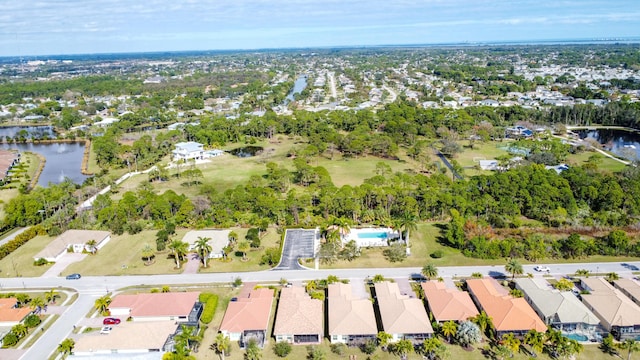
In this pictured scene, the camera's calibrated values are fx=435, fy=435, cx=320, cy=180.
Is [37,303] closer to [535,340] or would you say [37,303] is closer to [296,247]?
[296,247]

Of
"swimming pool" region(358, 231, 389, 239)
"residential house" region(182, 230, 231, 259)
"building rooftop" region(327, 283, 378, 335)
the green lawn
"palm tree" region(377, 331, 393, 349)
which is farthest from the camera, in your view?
"swimming pool" region(358, 231, 389, 239)

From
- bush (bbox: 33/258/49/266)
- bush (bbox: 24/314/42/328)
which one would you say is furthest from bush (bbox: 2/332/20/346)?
bush (bbox: 33/258/49/266)

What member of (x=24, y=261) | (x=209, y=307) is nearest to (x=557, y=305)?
(x=209, y=307)

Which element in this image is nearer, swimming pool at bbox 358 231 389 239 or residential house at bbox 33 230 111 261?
residential house at bbox 33 230 111 261

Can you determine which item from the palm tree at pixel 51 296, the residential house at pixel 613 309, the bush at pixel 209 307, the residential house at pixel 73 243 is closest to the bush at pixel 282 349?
the bush at pixel 209 307

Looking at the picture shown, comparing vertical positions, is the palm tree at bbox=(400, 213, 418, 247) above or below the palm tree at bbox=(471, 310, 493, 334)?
above

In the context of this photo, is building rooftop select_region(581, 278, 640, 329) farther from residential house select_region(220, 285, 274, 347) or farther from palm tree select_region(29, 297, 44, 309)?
palm tree select_region(29, 297, 44, 309)

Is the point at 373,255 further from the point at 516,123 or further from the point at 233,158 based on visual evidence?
the point at 516,123
